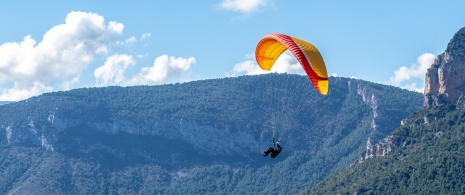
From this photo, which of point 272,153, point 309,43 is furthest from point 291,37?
point 272,153

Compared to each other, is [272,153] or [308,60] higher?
[308,60]

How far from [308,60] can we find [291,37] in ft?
19.6

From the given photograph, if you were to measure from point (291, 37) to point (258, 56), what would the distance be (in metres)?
8.74

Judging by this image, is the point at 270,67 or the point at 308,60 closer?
the point at 308,60

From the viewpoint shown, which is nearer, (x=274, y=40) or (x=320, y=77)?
(x=320, y=77)

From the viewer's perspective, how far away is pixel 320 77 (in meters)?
105

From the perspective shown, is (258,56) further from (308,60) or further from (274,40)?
(308,60)

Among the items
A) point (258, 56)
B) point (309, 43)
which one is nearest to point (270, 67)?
point (258, 56)

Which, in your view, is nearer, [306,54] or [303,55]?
[306,54]

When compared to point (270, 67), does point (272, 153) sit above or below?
below

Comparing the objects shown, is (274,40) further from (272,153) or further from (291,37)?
(272,153)

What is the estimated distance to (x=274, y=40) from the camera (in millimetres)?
113500

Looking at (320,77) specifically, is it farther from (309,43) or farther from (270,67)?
(270,67)

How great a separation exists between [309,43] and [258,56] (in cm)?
1090
